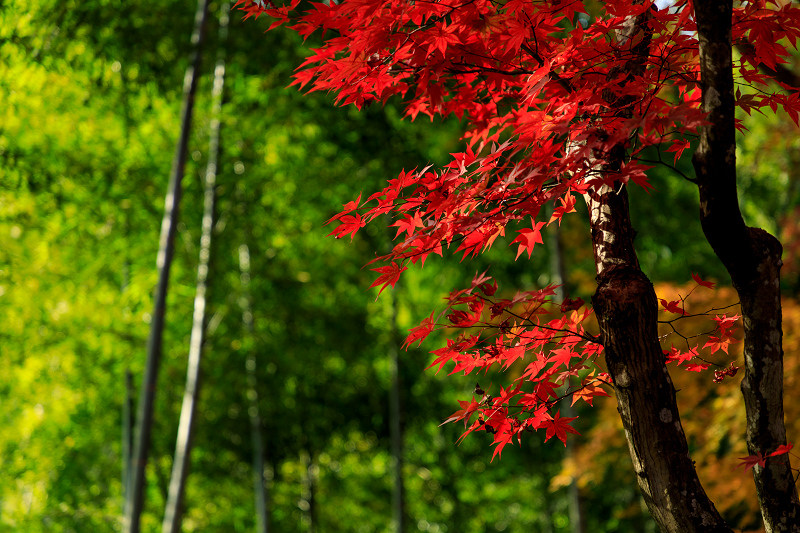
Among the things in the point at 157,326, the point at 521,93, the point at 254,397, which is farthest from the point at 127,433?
the point at 521,93

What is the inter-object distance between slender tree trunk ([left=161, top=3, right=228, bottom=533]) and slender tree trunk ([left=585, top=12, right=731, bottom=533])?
3407mm

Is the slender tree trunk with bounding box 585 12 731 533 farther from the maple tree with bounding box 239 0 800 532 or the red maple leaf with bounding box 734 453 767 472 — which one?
the red maple leaf with bounding box 734 453 767 472

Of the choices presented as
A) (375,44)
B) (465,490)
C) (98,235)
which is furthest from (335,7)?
(465,490)

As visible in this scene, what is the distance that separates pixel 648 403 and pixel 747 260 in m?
0.40

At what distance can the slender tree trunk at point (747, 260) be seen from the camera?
1.32 metres

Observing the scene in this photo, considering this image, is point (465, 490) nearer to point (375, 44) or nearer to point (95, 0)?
point (95, 0)

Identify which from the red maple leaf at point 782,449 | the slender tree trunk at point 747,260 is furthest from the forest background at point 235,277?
the red maple leaf at point 782,449

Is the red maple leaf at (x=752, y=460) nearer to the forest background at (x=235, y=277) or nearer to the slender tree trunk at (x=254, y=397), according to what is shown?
the forest background at (x=235, y=277)

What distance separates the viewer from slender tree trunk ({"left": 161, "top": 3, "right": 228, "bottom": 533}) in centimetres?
418

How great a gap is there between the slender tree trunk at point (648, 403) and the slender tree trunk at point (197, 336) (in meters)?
3.41

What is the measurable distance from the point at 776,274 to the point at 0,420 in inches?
340

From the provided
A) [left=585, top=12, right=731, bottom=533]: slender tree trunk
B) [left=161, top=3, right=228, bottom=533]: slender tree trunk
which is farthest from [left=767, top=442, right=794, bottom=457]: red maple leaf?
[left=161, top=3, right=228, bottom=533]: slender tree trunk

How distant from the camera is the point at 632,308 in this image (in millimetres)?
1479

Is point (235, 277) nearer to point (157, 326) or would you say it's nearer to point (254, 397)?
point (254, 397)
